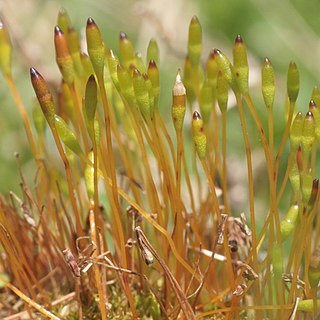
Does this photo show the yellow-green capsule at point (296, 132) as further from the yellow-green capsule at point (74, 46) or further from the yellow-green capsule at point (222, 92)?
the yellow-green capsule at point (74, 46)

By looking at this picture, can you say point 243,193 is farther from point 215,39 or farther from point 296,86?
point 296,86

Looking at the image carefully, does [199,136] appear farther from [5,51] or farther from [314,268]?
[5,51]

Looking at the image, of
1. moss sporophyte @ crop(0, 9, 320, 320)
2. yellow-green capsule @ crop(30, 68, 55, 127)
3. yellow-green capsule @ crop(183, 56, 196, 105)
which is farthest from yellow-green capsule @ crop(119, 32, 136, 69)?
yellow-green capsule @ crop(30, 68, 55, 127)

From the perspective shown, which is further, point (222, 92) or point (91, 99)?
point (222, 92)

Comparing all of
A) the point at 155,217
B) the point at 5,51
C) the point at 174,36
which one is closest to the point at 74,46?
the point at 5,51

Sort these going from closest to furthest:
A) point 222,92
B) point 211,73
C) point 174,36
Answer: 1. point 222,92
2. point 211,73
3. point 174,36

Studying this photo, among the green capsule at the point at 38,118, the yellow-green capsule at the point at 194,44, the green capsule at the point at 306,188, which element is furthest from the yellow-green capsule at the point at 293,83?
the green capsule at the point at 38,118

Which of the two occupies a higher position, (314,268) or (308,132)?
(308,132)

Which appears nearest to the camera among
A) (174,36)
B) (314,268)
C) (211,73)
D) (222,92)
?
(314,268)
